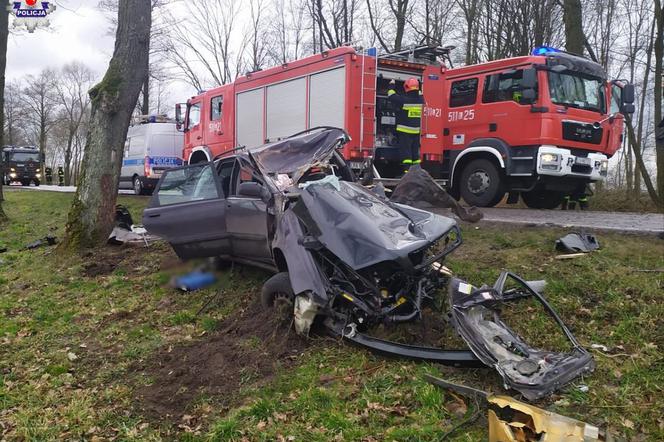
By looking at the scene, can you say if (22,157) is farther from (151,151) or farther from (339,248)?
(339,248)

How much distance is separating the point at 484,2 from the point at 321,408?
70.2ft

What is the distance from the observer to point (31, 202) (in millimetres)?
17375

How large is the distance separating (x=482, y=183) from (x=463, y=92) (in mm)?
2075

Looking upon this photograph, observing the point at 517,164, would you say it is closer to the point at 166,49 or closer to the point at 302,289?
the point at 302,289

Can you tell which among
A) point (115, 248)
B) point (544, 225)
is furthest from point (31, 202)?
point (544, 225)

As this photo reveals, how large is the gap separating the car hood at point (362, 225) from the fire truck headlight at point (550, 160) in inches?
239

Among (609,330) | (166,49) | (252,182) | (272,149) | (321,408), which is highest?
(166,49)

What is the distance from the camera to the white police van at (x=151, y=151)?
17.4 metres

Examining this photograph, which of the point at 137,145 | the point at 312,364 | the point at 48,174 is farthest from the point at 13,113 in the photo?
the point at 312,364

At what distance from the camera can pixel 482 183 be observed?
10.8 metres

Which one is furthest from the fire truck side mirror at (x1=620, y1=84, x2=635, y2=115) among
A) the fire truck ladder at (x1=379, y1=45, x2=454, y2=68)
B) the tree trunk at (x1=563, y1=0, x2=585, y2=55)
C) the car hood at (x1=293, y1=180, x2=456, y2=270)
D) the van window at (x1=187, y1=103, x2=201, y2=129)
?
the van window at (x1=187, y1=103, x2=201, y2=129)

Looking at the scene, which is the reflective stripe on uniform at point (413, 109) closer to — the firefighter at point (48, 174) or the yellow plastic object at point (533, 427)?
the yellow plastic object at point (533, 427)

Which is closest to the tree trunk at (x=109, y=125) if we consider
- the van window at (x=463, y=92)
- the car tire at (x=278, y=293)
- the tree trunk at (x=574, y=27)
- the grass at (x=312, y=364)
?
the grass at (x=312, y=364)

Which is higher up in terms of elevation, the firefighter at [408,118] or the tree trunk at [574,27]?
the tree trunk at [574,27]
